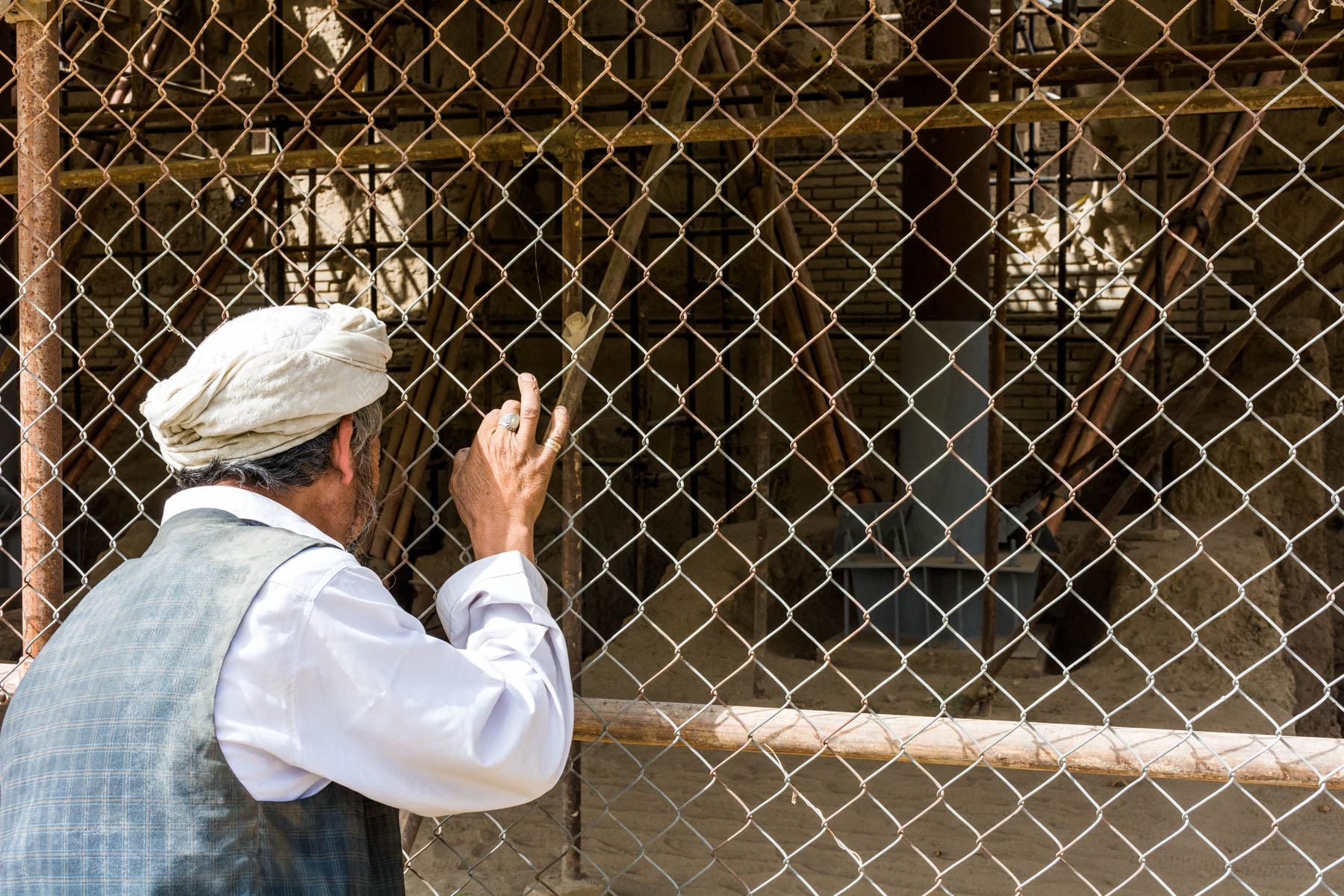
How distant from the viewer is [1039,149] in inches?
424

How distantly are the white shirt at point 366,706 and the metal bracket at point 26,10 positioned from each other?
70.8 inches

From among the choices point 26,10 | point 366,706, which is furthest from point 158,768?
point 26,10

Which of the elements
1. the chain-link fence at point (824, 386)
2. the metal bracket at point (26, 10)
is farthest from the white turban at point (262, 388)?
the metal bracket at point (26, 10)

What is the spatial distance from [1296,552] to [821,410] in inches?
155

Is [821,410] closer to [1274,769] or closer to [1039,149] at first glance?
[1274,769]

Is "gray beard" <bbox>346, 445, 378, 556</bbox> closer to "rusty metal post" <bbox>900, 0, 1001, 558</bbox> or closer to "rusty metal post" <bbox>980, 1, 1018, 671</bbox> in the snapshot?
"rusty metal post" <bbox>980, 1, 1018, 671</bbox>

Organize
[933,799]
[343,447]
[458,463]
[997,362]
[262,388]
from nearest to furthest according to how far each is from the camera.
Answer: [262,388], [343,447], [458,463], [933,799], [997,362]

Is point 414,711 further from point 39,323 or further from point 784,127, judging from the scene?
point 39,323

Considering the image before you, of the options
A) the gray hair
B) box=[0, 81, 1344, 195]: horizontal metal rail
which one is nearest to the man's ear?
the gray hair

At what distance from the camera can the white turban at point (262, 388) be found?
1.62 meters

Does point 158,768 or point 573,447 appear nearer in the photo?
point 158,768

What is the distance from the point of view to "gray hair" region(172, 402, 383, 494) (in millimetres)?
1668

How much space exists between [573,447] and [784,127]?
34.3 inches

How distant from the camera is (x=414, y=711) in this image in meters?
1.47
